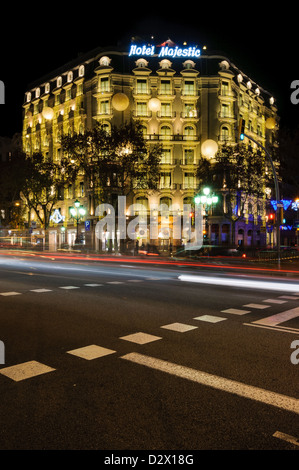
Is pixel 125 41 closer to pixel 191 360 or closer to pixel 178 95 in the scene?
pixel 178 95

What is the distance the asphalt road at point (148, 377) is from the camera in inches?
121

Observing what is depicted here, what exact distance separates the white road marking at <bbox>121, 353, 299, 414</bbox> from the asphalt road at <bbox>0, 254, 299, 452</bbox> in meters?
0.01

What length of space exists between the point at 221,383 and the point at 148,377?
868 mm

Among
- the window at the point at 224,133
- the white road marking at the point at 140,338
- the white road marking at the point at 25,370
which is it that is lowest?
the white road marking at the point at 140,338

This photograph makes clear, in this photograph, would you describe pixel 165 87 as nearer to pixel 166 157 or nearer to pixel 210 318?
pixel 166 157

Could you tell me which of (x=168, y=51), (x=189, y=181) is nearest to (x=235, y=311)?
(x=189, y=181)

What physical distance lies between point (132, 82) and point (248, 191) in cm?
2332

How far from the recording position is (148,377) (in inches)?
170

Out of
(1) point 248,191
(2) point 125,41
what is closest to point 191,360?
(1) point 248,191

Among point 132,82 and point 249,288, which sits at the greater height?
point 132,82

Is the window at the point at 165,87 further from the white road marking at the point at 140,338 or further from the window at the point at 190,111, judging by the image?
the white road marking at the point at 140,338

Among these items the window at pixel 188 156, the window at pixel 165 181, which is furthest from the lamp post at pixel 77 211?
the window at pixel 188 156

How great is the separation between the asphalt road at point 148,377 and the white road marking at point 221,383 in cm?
1
